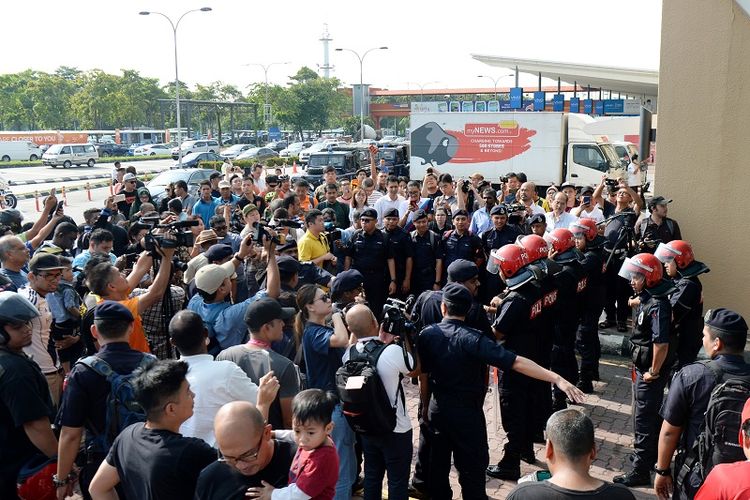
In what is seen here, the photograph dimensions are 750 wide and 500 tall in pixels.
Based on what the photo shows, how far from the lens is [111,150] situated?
5947 cm

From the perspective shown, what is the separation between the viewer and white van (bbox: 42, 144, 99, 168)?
155ft

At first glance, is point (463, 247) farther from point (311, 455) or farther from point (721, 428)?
point (311, 455)

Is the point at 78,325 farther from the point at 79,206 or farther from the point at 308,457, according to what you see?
the point at 79,206

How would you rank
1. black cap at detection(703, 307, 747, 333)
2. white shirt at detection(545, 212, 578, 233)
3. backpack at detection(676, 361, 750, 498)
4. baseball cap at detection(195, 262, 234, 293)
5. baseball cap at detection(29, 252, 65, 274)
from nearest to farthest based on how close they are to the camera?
1. backpack at detection(676, 361, 750, 498)
2. black cap at detection(703, 307, 747, 333)
3. baseball cap at detection(195, 262, 234, 293)
4. baseball cap at detection(29, 252, 65, 274)
5. white shirt at detection(545, 212, 578, 233)

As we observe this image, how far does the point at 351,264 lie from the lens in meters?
8.88

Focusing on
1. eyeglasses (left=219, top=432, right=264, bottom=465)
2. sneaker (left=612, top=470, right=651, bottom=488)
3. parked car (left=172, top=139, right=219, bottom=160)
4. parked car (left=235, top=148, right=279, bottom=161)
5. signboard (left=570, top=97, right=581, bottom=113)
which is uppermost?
signboard (left=570, top=97, right=581, bottom=113)

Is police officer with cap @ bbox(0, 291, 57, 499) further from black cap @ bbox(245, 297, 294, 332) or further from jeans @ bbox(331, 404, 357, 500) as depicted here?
jeans @ bbox(331, 404, 357, 500)

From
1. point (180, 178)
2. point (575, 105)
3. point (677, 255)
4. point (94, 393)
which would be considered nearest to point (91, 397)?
point (94, 393)

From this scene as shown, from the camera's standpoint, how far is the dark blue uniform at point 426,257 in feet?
29.0

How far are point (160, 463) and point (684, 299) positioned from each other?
4482 mm

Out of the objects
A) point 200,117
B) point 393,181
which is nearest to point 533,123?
point 393,181

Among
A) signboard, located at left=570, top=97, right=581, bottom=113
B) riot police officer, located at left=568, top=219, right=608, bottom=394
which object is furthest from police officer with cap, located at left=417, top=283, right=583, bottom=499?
signboard, located at left=570, top=97, right=581, bottom=113

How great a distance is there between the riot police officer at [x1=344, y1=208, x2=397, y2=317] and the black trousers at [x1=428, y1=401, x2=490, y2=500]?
3.88m

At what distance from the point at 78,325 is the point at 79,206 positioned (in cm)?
2301
